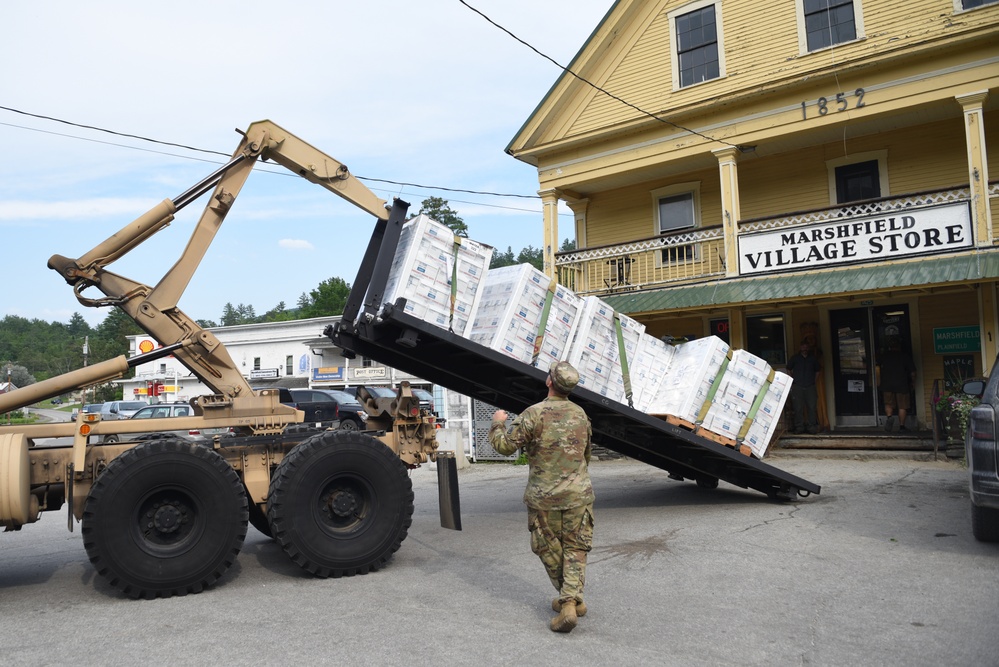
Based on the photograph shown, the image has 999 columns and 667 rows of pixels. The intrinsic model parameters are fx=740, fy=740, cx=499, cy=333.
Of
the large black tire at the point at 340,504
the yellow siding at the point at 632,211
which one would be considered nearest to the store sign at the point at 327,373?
the yellow siding at the point at 632,211

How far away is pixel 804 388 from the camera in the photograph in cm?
1493

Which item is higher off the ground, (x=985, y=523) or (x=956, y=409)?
(x=956, y=409)

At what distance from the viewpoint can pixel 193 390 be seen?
51.2 meters

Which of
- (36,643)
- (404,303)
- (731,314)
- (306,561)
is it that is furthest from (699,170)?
(36,643)

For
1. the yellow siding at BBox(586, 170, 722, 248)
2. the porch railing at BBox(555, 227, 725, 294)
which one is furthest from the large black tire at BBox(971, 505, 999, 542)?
the yellow siding at BBox(586, 170, 722, 248)

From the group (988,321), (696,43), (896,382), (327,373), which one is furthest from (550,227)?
(327,373)

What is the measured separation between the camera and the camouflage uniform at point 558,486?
4875mm

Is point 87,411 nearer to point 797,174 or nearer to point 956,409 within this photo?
point 956,409

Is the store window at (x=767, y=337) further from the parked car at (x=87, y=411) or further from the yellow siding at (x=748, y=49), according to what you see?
the parked car at (x=87, y=411)

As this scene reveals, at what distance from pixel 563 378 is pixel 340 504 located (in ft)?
8.19

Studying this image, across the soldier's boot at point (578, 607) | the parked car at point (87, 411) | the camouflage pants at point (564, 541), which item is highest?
the parked car at point (87, 411)

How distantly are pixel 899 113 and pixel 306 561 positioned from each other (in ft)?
44.0

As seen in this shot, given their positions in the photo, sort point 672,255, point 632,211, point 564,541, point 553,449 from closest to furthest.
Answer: point 564,541, point 553,449, point 672,255, point 632,211

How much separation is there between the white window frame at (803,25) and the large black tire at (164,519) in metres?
14.1
